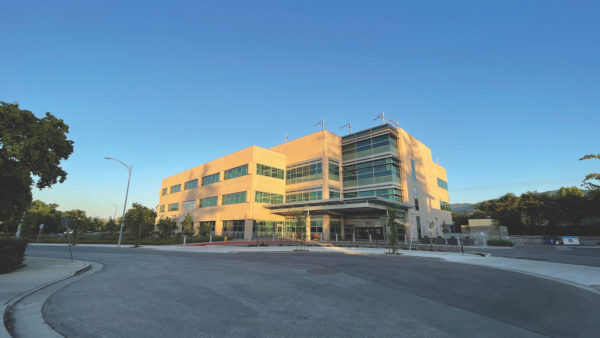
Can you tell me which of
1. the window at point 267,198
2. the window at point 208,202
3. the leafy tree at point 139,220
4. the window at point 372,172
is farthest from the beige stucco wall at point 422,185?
the leafy tree at point 139,220

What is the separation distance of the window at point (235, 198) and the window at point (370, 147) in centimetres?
1988

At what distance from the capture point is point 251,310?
18.2 feet

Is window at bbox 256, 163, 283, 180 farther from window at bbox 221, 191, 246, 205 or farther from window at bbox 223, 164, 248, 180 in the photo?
window at bbox 221, 191, 246, 205

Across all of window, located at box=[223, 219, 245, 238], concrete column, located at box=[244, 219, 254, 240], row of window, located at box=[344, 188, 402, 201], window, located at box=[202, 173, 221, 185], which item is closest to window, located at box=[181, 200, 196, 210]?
window, located at box=[202, 173, 221, 185]

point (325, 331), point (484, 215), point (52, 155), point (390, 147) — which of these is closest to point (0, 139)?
point (52, 155)

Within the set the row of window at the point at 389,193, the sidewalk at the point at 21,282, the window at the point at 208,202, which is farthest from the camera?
the window at the point at 208,202

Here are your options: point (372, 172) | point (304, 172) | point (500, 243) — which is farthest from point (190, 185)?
point (500, 243)

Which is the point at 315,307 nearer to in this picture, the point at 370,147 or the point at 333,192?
the point at 333,192

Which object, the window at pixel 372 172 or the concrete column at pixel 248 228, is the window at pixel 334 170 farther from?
the concrete column at pixel 248 228

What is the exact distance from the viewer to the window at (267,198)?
44.2 metres

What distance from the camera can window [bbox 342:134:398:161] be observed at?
4162cm

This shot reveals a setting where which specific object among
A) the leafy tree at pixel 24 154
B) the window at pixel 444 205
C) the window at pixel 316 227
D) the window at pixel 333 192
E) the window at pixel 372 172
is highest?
the window at pixel 372 172

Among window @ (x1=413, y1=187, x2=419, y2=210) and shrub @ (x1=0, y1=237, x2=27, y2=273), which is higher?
window @ (x1=413, y1=187, x2=419, y2=210)

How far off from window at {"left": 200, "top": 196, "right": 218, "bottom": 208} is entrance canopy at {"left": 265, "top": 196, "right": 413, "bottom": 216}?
45.1 ft
